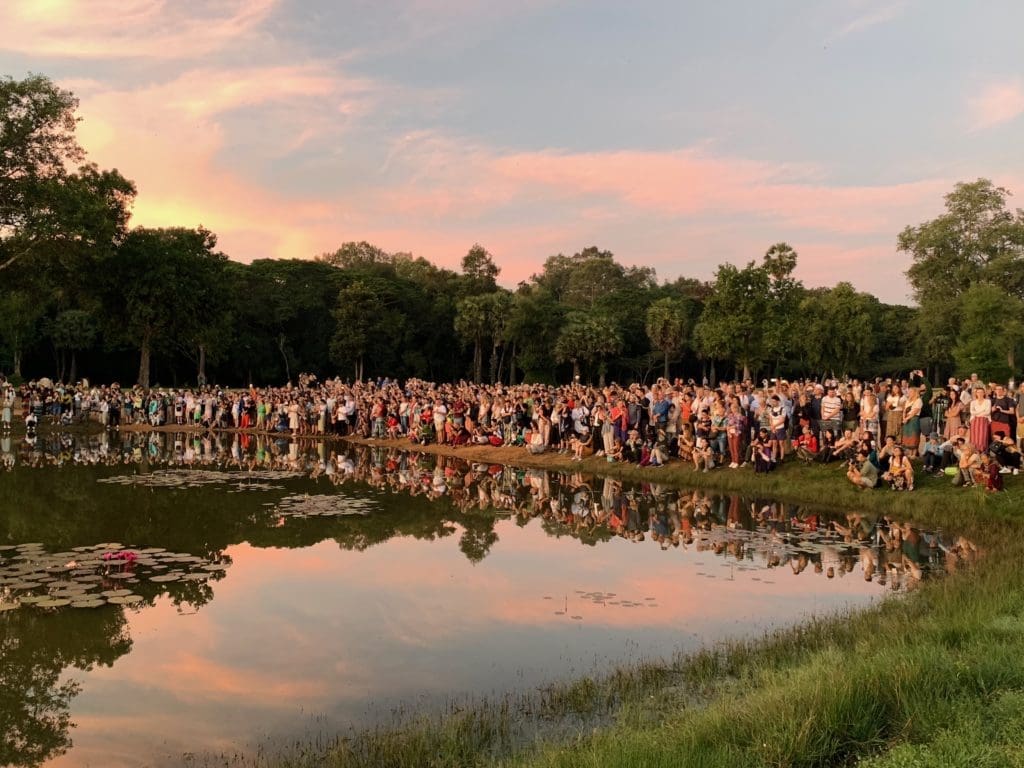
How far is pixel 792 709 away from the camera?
5.50m

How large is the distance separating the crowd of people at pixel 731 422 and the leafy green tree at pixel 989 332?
26.5m

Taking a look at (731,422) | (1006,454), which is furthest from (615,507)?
(1006,454)

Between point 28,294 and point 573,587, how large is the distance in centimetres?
3757

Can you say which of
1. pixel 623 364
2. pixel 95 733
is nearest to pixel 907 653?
pixel 95 733

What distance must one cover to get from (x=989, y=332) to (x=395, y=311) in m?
41.9

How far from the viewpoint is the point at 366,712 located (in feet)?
22.1

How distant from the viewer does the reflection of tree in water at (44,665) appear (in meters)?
6.12

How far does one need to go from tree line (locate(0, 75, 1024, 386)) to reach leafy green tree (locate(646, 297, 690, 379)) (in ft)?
0.54

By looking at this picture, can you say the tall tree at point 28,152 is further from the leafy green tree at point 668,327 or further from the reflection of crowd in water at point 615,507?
the leafy green tree at point 668,327

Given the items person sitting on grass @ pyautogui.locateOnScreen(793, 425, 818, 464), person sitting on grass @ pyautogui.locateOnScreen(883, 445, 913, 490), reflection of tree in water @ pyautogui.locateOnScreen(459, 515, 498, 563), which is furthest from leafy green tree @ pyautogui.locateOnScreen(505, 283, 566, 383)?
reflection of tree in water @ pyautogui.locateOnScreen(459, 515, 498, 563)

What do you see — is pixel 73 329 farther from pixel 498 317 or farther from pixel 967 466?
pixel 967 466

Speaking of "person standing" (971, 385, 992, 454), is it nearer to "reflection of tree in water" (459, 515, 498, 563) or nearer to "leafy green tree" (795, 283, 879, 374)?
"reflection of tree in water" (459, 515, 498, 563)

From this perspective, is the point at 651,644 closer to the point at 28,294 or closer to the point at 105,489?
the point at 105,489

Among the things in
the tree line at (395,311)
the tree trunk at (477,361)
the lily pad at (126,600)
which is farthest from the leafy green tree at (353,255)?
the lily pad at (126,600)
